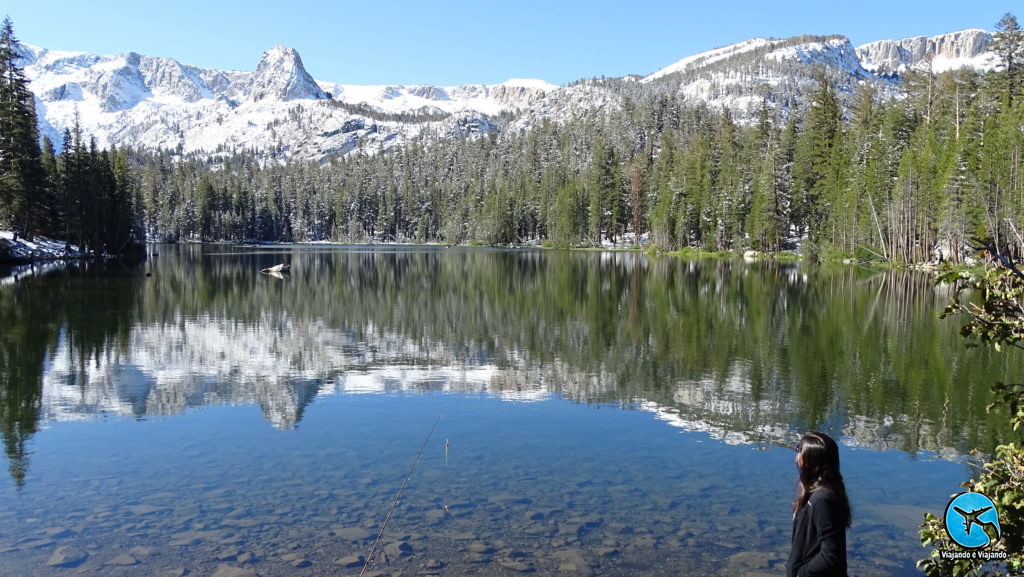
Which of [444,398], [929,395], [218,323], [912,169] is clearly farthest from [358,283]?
[912,169]

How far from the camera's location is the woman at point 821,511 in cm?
514

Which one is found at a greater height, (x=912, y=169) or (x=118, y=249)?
(x=912, y=169)

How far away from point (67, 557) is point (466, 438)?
7.43m

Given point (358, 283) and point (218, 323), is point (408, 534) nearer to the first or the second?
point (218, 323)

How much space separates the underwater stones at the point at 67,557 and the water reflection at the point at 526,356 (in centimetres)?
373

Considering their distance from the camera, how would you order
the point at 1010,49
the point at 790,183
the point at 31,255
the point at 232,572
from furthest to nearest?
the point at 790,183 < the point at 1010,49 < the point at 31,255 < the point at 232,572

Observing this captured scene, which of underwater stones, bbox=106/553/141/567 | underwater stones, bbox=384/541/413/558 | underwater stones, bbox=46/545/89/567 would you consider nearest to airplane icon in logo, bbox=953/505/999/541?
underwater stones, bbox=384/541/413/558

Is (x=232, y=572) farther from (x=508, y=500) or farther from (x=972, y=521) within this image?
(x=972, y=521)

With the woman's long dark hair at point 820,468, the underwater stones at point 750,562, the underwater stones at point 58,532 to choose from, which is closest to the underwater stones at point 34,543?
the underwater stones at point 58,532

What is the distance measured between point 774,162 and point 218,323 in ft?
273

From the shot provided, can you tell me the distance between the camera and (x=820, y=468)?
17.0 feet

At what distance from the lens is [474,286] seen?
51500 millimetres

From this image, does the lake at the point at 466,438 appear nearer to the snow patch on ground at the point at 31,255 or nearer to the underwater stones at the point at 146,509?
the underwater stones at the point at 146,509

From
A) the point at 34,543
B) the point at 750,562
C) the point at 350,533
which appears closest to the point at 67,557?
the point at 34,543
